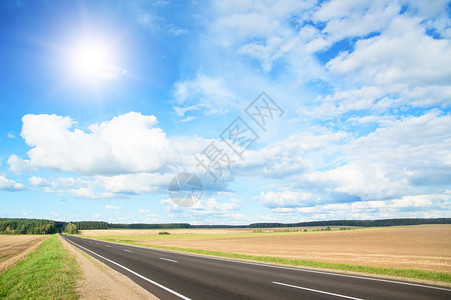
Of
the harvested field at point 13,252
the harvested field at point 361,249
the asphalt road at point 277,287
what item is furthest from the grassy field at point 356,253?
the harvested field at point 13,252

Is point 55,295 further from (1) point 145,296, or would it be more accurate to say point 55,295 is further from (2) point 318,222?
(2) point 318,222

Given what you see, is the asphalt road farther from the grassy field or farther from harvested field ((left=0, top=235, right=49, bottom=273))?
harvested field ((left=0, top=235, right=49, bottom=273))

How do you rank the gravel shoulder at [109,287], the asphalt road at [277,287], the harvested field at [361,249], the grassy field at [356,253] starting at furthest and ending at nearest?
Answer: the harvested field at [361,249] < the grassy field at [356,253] < the gravel shoulder at [109,287] < the asphalt road at [277,287]

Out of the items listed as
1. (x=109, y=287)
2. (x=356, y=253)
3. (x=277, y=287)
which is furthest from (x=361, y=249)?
(x=109, y=287)

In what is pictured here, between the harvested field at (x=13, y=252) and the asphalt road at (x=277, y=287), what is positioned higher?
the asphalt road at (x=277, y=287)

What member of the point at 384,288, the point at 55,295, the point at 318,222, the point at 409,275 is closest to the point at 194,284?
the point at 55,295

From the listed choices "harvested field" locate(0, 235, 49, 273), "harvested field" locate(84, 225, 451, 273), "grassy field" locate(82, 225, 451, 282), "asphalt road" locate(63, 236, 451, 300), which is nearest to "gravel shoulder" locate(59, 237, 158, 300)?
"asphalt road" locate(63, 236, 451, 300)

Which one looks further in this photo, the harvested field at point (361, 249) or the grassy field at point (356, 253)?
the harvested field at point (361, 249)

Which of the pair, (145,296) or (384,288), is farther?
(384,288)

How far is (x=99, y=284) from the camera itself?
11.6m

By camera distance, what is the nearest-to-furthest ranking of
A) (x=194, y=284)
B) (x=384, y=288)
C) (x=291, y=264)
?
(x=384, y=288), (x=194, y=284), (x=291, y=264)

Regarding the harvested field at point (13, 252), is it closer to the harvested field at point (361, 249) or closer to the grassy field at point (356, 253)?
the grassy field at point (356, 253)

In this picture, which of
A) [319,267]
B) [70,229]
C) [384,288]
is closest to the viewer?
[384,288]

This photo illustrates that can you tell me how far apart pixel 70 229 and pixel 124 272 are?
17367cm
